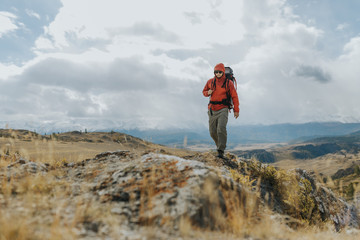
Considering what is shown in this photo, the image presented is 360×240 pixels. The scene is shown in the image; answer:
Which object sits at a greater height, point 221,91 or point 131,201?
point 221,91

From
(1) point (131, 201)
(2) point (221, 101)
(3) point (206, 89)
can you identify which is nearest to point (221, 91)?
(2) point (221, 101)

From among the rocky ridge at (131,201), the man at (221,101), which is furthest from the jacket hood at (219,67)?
the rocky ridge at (131,201)

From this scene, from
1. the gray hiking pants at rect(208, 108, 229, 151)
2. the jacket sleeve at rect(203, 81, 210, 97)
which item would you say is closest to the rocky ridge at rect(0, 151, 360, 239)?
the gray hiking pants at rect(208, 108, 229, 151)

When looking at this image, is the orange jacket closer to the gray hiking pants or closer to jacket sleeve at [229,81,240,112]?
jacket sleeve at [229,81,240,112]

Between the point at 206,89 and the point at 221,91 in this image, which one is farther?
the point at 206,89

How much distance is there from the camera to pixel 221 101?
7.96m

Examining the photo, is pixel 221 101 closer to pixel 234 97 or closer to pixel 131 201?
pixel 234 97

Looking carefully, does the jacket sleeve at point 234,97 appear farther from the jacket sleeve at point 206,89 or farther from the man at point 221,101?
the jacket sleeve at point 206,89

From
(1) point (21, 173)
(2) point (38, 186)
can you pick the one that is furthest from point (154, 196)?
(1) point (21, 173)

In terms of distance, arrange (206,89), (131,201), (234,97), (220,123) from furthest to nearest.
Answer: (206,89)
(234,97)
(220,123)
(131,201)

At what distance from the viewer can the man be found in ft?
25.6

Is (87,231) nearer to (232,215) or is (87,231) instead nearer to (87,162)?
(232,215)

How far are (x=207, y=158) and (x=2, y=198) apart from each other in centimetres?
571

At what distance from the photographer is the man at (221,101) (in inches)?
308
